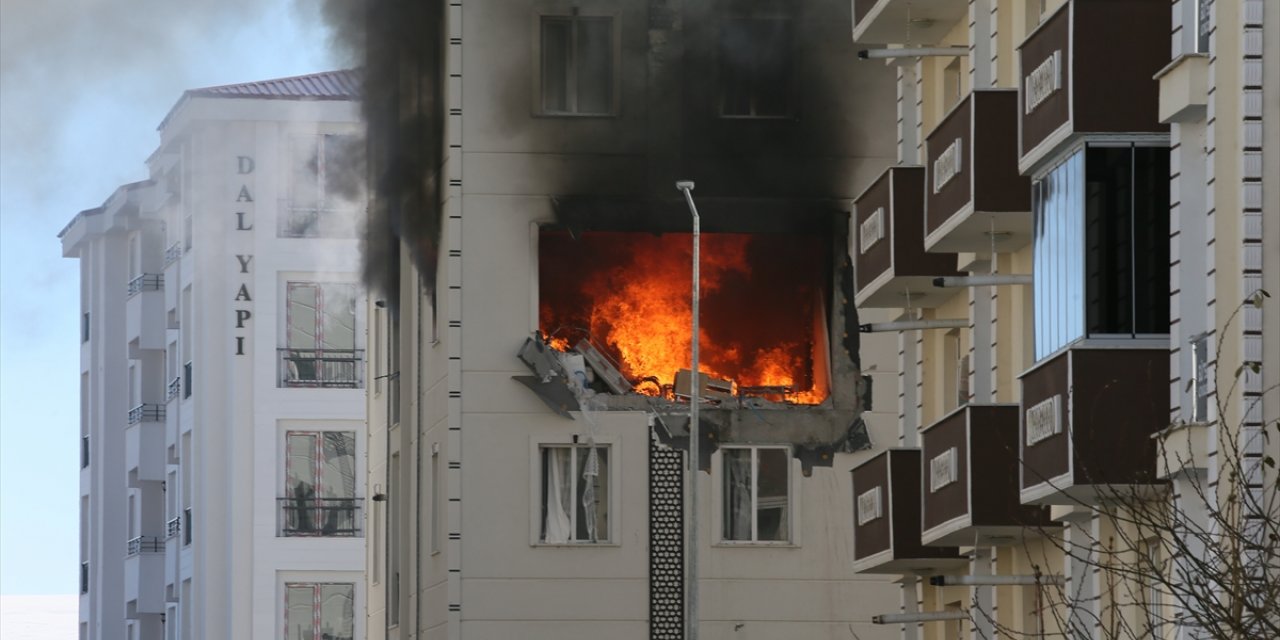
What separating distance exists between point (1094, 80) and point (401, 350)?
3319cm

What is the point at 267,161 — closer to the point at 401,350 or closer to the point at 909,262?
the point at 401,350

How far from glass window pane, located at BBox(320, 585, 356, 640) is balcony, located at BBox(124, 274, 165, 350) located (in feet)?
45.8

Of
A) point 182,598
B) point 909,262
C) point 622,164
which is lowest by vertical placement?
point 182,598

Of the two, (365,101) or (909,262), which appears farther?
(365,101)

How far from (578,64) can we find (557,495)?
7503 millimetres

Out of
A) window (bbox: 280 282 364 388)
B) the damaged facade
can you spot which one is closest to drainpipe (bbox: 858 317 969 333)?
the damaged facade

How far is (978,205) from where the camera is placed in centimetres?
2967

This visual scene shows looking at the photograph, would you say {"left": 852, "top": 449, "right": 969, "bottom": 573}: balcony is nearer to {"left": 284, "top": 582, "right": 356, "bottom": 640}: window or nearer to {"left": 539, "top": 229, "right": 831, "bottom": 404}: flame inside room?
{"left": 539, "top": 229, "right": 831, "bottom": 404}: flame inside room

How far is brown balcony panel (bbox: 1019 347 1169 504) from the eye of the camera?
80.1 feet

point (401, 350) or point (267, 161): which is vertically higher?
point (267, 161)

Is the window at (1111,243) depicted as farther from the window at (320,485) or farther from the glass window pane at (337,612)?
the window at (320,485)

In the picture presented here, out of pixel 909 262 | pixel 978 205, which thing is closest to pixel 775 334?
pixel 909 262

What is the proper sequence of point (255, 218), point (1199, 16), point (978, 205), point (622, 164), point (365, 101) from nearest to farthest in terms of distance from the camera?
point (1199, 16), point (978, 205), point (622, 164), point (365, 101), point (255, 218)

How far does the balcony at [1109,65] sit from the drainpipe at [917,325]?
9051 millimetres
